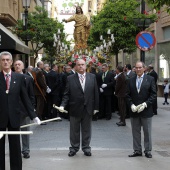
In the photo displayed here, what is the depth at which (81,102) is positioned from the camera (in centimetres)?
912

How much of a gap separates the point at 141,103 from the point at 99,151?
1456 millimetres

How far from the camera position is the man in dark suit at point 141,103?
349 inches

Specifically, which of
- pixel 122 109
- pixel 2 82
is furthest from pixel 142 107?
pixel 122 109

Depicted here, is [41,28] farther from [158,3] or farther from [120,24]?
[158,3]

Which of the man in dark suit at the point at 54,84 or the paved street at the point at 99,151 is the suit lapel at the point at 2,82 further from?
the man in dark suit at the point at 54,84

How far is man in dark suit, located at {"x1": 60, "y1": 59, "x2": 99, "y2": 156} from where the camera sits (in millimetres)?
9133

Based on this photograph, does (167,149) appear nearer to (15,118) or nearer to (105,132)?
(105,132)

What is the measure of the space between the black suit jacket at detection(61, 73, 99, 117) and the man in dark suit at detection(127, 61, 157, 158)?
2.38 ft

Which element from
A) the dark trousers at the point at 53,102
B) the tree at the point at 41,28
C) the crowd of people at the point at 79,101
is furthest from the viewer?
the tree at the point at 41,28

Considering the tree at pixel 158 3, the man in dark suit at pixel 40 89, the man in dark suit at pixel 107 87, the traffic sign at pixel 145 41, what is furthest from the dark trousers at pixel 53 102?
the tree at pixel 158 3

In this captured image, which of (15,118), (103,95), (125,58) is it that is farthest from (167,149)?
(125,58)

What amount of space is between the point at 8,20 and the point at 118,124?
17.0 m

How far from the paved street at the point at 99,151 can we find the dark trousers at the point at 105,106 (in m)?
2.06

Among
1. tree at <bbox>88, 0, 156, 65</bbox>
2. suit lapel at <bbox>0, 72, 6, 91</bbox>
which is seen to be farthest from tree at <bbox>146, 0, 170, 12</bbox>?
tree at <bbox>88, 0, 156, 65</bbox>
